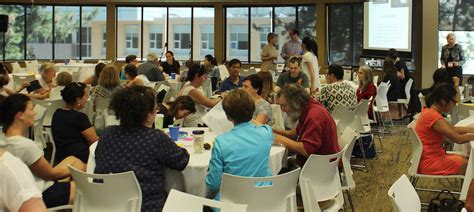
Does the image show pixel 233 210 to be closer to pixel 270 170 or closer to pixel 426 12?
pixel 270 170

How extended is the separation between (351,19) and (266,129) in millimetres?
12255

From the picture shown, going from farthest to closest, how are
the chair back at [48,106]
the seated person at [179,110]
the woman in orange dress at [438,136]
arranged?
the chair back at [48,106], the seated person at [179,110], the woman in orange dress at [438,136]

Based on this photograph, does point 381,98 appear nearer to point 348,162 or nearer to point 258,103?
point 258,103

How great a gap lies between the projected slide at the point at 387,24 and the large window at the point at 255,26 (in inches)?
117

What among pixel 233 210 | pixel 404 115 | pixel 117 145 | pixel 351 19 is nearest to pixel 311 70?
pixel 404 115

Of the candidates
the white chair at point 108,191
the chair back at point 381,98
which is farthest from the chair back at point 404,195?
Answer: the chair back at point 381,98

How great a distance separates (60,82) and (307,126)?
4.44 meters

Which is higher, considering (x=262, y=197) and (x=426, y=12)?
(x=426, y=12)

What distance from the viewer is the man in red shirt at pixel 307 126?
4.24 metres

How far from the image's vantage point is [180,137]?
4.66m

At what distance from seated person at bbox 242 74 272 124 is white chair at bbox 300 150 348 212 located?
1113mm

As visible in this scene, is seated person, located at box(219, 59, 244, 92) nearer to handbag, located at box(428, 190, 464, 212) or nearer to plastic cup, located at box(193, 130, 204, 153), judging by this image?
plastic cup, located at box(193, 130, 204, 153)

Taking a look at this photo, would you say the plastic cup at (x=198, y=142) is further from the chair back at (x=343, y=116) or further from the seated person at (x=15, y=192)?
the chair back at (x=343, y=116)

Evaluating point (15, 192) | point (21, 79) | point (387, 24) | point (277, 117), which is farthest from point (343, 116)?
point (387, 24)
